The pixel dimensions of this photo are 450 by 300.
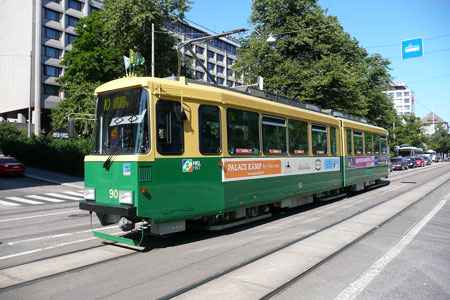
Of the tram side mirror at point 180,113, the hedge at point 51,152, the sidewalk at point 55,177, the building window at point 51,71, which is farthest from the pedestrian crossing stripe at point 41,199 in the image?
the building window at point 51,71

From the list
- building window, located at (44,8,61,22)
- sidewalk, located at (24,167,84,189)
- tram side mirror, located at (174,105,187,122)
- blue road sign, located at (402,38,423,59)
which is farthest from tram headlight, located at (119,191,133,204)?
building window, located at (44,8,61,22)

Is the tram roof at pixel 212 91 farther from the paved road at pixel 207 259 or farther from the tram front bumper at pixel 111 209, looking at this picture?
the paved road at pixel 207 259

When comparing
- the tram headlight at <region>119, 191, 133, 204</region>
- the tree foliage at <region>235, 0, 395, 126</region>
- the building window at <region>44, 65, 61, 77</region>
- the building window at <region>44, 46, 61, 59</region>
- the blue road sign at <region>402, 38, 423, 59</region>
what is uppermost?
the building window at <region>44, 46, 61, 59</region>

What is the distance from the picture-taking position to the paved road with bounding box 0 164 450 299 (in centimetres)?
450

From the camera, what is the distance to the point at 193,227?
7742 mm

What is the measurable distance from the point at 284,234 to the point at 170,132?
3388 mm

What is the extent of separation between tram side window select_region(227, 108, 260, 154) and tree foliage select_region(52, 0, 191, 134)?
62.0ft

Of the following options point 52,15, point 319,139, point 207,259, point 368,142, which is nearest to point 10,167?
point 319,139

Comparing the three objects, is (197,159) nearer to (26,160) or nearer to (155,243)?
(155,243)

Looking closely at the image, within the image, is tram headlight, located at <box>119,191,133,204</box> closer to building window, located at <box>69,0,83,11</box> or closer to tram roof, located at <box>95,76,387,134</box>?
tram roof, located at <box>95,76,387,134</box>

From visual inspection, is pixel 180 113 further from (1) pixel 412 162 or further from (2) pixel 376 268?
(1) pixel 412 162

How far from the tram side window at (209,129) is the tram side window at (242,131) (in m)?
0.34

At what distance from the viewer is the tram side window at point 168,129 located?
6.38 meters

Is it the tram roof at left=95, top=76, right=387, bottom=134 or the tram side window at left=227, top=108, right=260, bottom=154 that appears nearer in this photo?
the tram roof at left=95, top=76, right=387, bottom=134
